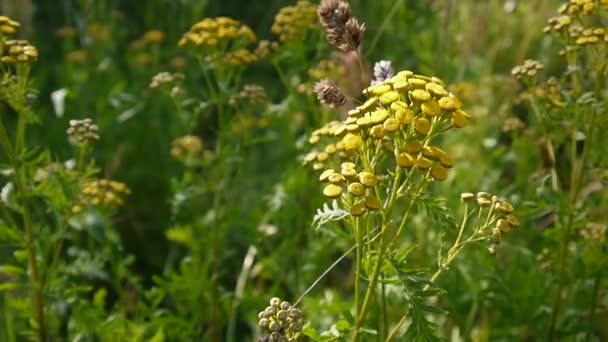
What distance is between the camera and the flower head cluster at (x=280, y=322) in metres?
2.23

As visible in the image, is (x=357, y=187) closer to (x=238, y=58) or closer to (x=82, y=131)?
(x=82, y=131)

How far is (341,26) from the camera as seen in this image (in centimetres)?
238

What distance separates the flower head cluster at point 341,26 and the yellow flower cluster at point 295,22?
1.19 meters

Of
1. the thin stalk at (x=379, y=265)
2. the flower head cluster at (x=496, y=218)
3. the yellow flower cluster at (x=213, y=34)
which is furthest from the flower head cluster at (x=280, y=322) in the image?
the yellow flower cluster at (x=213, y=34)

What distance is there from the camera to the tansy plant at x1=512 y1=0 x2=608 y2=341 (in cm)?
305

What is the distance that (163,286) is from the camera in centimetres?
358

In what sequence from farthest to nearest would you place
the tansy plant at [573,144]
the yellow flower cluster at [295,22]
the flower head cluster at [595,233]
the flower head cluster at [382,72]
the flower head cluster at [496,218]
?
the yellow flower cluster at [295,22] → the flower head cluster at [595,233] → the tansy plant at [573,144] → the flower head cluster at [382,72] → the flower head cluster at [496,218]

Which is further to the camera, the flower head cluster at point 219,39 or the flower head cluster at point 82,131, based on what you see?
the flower head cluster at point 219,39

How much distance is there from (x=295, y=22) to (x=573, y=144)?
4.19 ft

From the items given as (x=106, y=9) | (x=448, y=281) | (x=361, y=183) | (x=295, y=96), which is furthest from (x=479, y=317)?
(x=106, y=9)

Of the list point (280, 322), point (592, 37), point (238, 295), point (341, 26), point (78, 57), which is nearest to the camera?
point (280, 322)

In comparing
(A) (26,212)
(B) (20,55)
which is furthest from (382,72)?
(A) (26,212)

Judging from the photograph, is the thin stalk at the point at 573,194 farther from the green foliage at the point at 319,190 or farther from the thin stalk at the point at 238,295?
the thin stalk at the point at 238,295

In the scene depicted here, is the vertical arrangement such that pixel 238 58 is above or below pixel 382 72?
below
